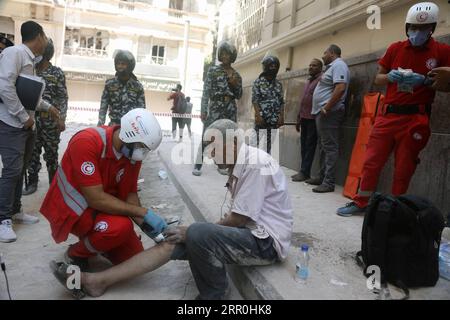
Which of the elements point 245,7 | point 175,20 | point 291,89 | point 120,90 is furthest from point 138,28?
point 120,90

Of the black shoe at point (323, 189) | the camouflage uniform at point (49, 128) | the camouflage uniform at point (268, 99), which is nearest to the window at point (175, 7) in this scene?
the camouflage uniform at point (268, 99)

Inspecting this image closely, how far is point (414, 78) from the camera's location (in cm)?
317

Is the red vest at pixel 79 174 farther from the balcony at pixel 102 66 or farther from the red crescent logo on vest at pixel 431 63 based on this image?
the balcony at pixel 102 66

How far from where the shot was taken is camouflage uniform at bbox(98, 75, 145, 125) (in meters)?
4.82

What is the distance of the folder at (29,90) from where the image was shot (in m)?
3.24

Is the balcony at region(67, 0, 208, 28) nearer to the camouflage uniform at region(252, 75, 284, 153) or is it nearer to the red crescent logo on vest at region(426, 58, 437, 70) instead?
the camouflage uniform at region(252, 75, 284, 153)

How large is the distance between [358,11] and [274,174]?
12.7 ft

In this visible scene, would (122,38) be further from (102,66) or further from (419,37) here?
(419,37)

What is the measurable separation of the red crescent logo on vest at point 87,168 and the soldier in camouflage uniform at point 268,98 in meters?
3.47

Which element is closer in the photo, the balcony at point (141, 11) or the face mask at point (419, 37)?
the face mask at point (419, 37)

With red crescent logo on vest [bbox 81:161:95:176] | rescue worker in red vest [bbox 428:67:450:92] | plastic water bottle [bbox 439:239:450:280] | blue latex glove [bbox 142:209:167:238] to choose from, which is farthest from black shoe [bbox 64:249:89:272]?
rescue worker in red vest [bbox 428:67:450:92]

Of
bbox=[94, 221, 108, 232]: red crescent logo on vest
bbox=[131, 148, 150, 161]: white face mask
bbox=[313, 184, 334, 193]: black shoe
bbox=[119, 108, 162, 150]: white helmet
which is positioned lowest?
bbox=[94, 221, 108, 232]: red crescent logo on vest

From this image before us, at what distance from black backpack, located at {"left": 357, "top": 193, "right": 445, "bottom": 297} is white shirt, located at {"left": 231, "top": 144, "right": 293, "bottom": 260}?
1.75 feet

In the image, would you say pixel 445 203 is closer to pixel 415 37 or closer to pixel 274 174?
pixel 415 37
